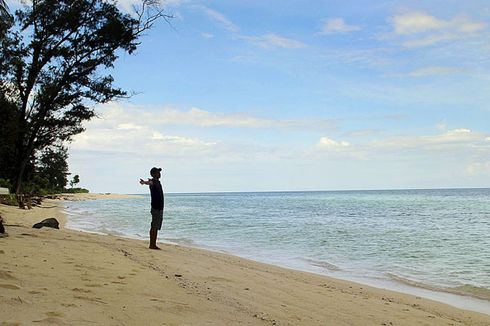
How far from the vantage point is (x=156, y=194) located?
37.5 ft

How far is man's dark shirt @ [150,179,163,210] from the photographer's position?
11.4m

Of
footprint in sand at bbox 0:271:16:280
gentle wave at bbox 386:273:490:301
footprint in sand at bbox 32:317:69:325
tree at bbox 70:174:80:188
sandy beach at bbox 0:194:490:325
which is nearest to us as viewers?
footprint in sand at bbox 32:317:69:325

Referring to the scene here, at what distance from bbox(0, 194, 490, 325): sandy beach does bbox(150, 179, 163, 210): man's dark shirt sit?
2352 millimetres

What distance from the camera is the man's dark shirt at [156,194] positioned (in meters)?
11.4

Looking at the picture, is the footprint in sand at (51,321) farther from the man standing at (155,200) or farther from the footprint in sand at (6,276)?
the man standing at (155,200)

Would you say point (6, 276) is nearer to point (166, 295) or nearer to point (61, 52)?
point (166, 295)

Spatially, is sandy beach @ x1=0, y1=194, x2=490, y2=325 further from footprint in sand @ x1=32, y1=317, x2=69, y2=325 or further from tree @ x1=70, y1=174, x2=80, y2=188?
tree @ x1=70, y1=174, x2=80, y2=188

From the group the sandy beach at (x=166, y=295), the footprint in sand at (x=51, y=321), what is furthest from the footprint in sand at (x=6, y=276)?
the footprint in sand at (x=51, y=321)

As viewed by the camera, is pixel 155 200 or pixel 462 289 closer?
pixel 462 289

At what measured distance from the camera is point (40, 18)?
17781 mm

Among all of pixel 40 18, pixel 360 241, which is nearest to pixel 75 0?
pixel 40 18

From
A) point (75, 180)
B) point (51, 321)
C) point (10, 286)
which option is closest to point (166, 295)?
point (10, 286)

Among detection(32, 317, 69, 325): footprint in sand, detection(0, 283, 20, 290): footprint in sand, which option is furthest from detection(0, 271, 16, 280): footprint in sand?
detection(32, 317, 69, 325): footprint in sand

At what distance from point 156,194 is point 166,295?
20.2ft
